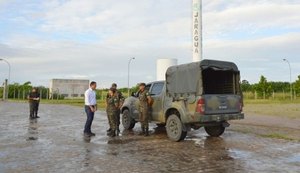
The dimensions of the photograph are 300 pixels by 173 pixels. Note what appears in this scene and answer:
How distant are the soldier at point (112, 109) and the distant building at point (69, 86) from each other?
68.2 m

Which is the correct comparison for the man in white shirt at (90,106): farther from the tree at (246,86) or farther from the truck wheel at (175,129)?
the tree at (246,86)

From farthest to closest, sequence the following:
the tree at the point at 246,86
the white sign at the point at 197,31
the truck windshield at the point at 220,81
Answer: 1. the tree at the point at 246,86
2. the white sign at the point at 197,31
3. the truck windshield at the point at 220,81

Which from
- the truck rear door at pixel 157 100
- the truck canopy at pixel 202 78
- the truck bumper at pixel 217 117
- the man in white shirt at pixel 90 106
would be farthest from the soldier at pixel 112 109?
the truck bumper at pixel 217 117

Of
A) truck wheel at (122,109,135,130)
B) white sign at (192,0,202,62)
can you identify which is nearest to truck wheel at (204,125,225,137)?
truck wheel at (122,109,135,130)

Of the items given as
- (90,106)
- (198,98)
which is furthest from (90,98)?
→ (198,98)

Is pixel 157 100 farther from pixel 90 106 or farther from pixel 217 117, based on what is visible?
pixel 217 117

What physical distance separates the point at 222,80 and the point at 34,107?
11299mm

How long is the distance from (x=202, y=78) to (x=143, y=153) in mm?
3097

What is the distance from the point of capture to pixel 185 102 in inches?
435

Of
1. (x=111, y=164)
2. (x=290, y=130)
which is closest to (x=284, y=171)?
(x=111, y=164)

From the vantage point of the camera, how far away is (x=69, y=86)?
265ft

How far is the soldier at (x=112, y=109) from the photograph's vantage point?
1248cm

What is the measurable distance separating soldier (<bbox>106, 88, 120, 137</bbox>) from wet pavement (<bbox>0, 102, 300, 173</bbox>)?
0.37 meters

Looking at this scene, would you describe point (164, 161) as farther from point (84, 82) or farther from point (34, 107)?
point (84, 82)
